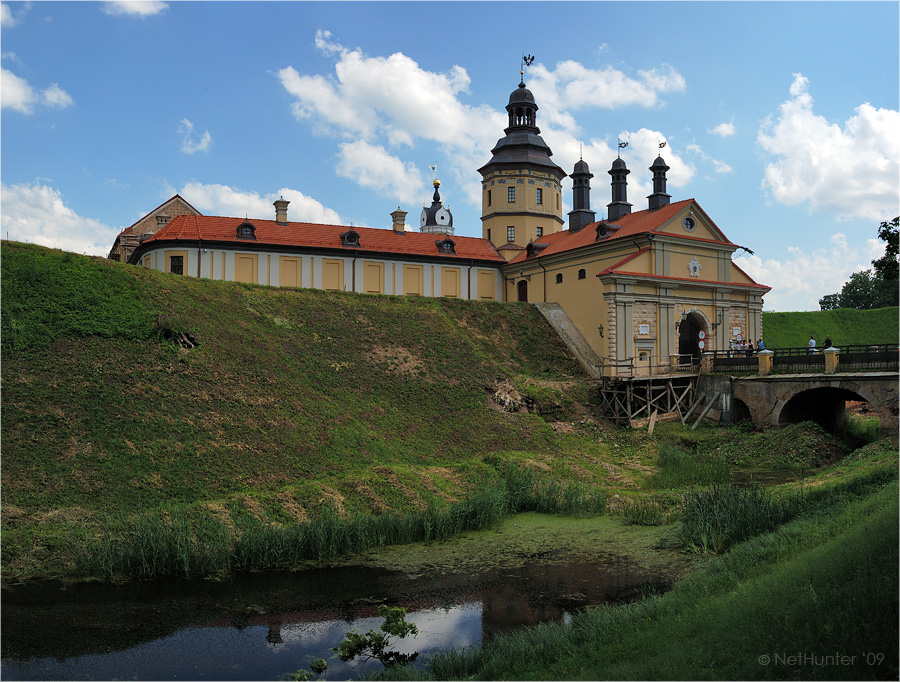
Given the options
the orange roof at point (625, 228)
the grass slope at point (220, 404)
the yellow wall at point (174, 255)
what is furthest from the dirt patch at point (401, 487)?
the yellow wall at point (174, 255)

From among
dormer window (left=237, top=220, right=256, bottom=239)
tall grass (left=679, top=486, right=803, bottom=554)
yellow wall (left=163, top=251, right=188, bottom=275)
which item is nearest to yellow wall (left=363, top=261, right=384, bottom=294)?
dormer window (left=237, top=220, right=256, bottom=239)

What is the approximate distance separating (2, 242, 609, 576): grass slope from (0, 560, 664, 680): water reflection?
107 inches

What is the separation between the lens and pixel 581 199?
4578 cm

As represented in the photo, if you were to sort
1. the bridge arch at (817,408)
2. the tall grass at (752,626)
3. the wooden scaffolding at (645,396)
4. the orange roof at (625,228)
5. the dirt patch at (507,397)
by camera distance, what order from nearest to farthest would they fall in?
the tall grass at (752,626), the bridge arch at (817,408), the dirt patch at (507,397), the wooden scaffolding at (645,396), the orange roof at (625,228)

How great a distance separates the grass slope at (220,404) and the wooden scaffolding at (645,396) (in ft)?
9.63

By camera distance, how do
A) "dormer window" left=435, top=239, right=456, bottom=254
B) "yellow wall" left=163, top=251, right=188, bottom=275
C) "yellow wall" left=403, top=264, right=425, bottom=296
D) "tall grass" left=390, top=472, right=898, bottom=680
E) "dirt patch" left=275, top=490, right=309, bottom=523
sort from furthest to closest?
"dormer window" left=435, top=239, right=456, bottom=254 → "yellow wall" left=403, top=264, right=425, bottom=296 → "yellow wall" left=163, top=251, right=188, bottom=275 → "dirt patch" left=275, top=490, right=309, bottom=523 → "tall grass" left=390, top=472, right=898, bottom=680

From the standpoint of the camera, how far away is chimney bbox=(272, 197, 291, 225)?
43594 mm

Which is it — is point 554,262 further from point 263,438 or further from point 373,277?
point 263,438

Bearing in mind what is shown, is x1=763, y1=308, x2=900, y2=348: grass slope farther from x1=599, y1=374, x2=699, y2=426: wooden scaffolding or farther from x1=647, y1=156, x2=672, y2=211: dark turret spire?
x1=599, y1=374, x2=699, y2=426: wooden scaffolding

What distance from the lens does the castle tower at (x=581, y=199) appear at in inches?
1797

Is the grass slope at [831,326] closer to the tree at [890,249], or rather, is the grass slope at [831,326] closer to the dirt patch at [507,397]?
the dirt patch at [507,397]

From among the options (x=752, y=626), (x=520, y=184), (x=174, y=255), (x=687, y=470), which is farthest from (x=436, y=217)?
(x=752, y=626)

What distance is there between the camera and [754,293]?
41.4 metres

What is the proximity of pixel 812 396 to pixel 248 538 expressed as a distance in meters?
26.1
